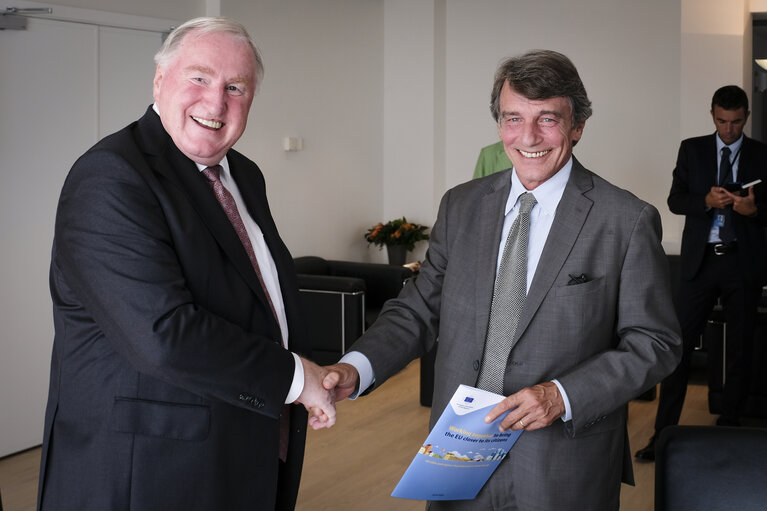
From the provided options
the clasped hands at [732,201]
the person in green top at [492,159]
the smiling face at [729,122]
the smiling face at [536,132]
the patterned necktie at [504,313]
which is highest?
the smiling face at [729,122]

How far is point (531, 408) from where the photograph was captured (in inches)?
81.1

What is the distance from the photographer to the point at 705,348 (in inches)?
276

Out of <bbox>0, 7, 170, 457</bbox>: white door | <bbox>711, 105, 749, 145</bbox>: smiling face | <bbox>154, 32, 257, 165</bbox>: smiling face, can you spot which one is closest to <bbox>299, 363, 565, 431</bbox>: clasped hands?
<bbox>154, 32, 257, 165</bbox>: smiling face

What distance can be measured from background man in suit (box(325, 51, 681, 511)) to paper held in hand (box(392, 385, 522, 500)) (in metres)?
0.04

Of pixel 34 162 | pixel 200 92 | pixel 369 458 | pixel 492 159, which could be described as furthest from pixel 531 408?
pixel 492 159

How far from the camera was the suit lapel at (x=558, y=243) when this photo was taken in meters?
2.18

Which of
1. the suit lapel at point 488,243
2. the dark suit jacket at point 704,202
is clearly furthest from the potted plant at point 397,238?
the suit lapel at point 488,243

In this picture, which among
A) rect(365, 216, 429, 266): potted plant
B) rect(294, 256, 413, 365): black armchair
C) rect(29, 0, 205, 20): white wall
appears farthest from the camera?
rect(365, 216, 429, 266): potted plant

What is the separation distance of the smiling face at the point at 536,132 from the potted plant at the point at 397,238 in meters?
6.41

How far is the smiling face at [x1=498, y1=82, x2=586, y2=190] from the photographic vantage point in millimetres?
2225

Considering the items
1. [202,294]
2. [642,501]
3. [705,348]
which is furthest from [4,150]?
[705,348]

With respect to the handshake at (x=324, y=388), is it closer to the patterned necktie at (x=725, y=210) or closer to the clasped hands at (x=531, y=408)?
the clasped hands at (x=531, y=408)

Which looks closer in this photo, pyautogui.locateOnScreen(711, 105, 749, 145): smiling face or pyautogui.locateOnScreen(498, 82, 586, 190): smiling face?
pyautogui.locateOnScreen(498, 82, 586, 190): smiling face

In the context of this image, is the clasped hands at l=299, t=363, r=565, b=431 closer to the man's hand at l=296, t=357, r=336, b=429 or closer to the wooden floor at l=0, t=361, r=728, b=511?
the man's hand at l=296, t=357, r=336, b=429
